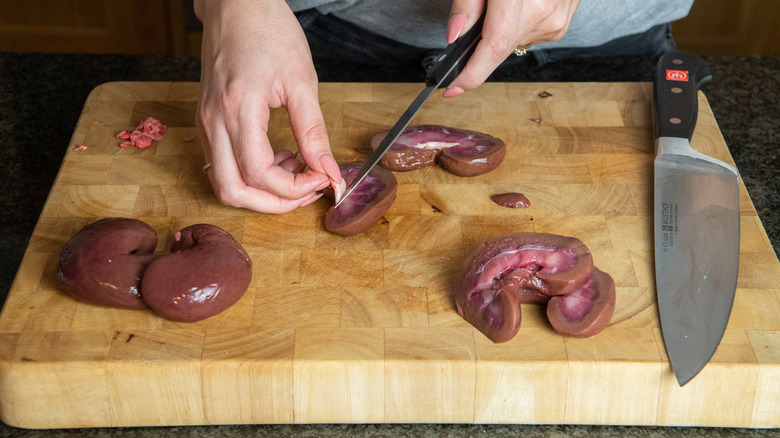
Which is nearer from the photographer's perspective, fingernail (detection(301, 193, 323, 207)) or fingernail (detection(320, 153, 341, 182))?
fingernail (detection(320, 153, 341, 182))

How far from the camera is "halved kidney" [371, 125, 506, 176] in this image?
80.6 inches

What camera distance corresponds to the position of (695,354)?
1597mm

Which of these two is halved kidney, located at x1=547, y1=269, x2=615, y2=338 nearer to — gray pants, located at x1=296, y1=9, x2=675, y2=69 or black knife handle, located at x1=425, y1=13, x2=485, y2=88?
black knife handle, located at x1=425, y1=13, x2=485, y2=88

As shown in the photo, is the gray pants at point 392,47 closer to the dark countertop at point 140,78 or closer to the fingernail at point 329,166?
the dark countertop at point 140,78

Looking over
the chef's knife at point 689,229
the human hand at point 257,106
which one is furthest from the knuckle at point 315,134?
the chef's knife at point 689,229

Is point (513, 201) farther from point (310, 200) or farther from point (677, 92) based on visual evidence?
point (677, 92)

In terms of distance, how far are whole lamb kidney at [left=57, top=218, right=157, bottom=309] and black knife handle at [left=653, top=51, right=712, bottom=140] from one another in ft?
4.52

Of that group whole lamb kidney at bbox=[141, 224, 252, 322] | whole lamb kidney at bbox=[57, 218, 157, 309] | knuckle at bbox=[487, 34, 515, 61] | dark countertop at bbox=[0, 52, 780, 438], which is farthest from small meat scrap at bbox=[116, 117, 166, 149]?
knuckle at bbox=[487, 34, 515, 61]

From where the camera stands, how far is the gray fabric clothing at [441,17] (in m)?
2.61

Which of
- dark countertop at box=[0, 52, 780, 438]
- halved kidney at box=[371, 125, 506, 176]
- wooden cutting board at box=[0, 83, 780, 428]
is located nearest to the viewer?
wooden cutting board at box=[0, 83, 780, 428]

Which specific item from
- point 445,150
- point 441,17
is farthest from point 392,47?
point 445,150

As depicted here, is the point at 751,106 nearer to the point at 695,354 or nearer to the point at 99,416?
the point at 695,354

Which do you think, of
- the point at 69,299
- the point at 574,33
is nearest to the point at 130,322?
the point at 69,299

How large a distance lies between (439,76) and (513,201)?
36 cm
